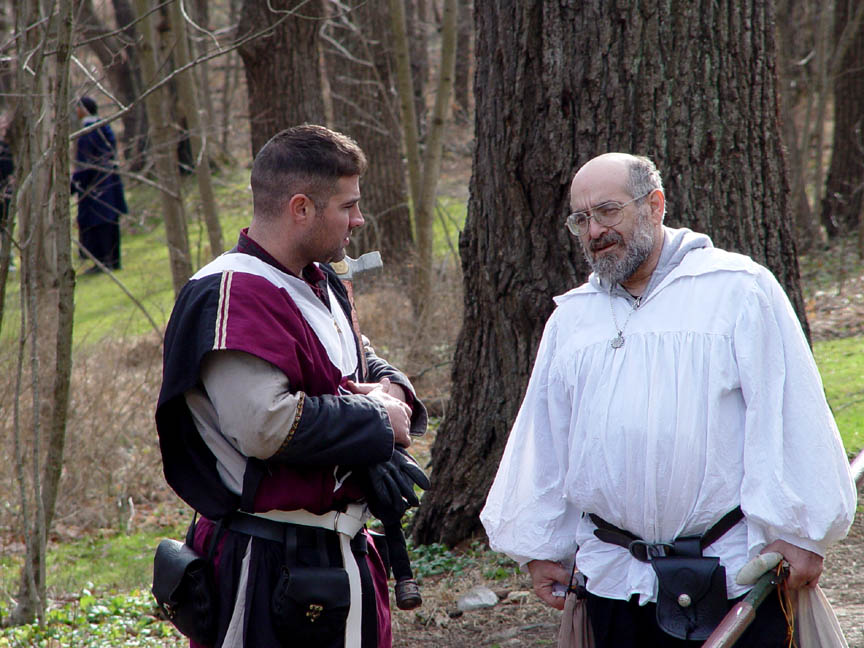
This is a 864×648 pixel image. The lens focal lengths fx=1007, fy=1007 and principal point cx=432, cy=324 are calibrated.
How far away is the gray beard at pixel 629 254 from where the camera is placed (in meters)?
3.02

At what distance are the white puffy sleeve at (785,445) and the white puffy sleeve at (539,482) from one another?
0.58 meters

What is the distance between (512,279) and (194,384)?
238 cm

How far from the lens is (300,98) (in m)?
10.7

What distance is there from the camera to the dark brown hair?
9.27ft

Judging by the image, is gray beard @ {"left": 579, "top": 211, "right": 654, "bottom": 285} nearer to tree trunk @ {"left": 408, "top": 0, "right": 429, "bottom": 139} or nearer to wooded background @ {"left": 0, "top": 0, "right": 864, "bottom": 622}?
wooded background @ {"left": 0, "top": 0, "right": 864, "bottom": 622}

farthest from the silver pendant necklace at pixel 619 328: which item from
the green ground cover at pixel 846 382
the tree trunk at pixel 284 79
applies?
the tree trunk at pixel 284 79

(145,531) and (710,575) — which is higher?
(710,575)

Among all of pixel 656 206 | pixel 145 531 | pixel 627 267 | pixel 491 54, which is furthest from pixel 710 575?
pixel 145 531

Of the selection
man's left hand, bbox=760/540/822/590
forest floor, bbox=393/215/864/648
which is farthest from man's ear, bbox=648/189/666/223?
forest floor, bbox=393/215/864/648

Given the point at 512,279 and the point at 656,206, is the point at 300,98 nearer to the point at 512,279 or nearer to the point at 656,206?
the point at 512,279

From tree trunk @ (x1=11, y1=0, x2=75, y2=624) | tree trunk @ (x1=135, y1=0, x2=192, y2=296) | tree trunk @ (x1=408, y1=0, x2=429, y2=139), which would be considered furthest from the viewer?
tree trunk @ (x1=408, y1=0, x2=429, y2=139)

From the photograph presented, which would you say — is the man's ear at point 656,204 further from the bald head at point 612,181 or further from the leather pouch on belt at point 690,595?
the leather pouch on belt at point 690,595

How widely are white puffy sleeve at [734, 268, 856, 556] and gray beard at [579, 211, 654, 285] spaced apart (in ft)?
1.18

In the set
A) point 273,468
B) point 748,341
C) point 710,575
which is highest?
point 748,341
